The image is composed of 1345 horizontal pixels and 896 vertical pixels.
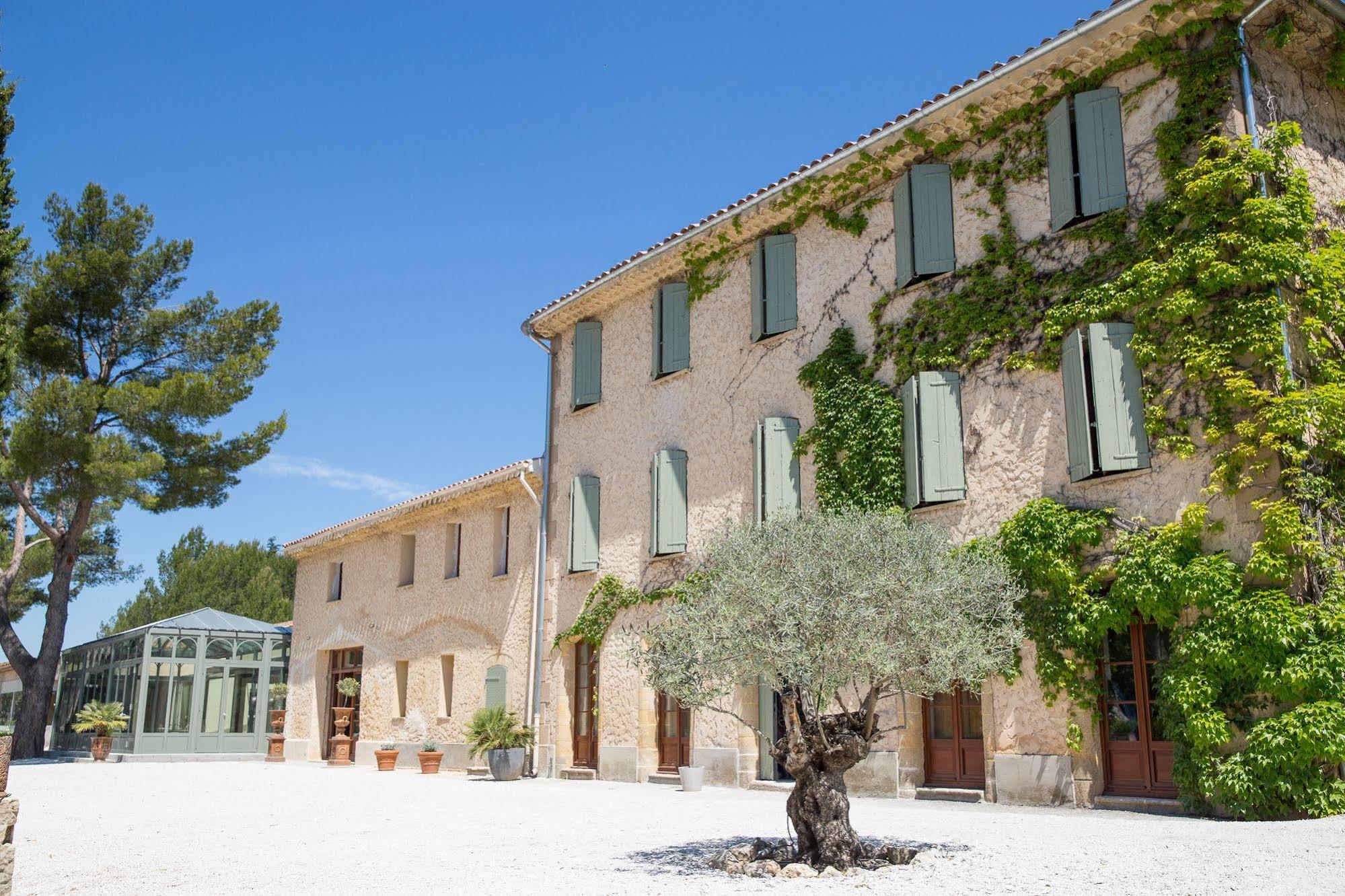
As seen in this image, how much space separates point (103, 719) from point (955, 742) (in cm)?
1946

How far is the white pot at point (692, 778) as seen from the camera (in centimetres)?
1286

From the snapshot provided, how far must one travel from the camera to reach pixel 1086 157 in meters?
10.7

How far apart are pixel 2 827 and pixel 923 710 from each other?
29.5ft

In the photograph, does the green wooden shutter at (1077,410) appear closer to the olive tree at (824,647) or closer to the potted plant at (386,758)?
the olive tree at (824,647)

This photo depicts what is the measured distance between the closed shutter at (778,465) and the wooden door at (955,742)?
288cm

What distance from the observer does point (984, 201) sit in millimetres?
11695

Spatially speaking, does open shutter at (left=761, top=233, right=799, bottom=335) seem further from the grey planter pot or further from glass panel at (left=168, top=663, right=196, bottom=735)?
glass panel at (left=168, top=663, right=196, bottom=735)

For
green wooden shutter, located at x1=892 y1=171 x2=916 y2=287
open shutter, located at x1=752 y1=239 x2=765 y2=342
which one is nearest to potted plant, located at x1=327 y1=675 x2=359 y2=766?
open shutter, located at x1=752 y1=239 x2=765 y2=342

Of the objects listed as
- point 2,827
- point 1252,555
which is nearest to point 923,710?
point 1252,555

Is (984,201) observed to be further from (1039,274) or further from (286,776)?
(286,776)

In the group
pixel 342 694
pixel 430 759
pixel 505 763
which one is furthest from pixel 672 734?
pixel 342 694

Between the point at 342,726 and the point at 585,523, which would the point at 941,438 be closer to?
the point at 585,523

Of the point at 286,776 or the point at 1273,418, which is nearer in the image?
the point at 1273,418

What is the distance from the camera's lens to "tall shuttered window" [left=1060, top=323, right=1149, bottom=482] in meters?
9.88
